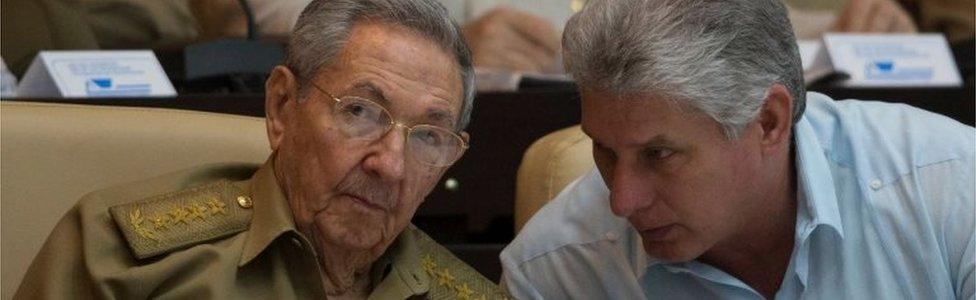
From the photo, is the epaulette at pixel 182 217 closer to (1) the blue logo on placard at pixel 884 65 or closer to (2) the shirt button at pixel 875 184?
(2) the shirt button at pixel 875 184

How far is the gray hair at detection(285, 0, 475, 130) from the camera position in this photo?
206cm

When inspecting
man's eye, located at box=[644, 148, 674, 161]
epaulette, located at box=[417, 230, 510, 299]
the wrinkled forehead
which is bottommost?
epaulette, located at box=[417, 230, 510, 299]

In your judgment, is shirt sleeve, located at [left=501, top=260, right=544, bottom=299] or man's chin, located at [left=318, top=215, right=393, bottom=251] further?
shirt sleeve, located at [left=501, top=260, right=544, bottom=299]

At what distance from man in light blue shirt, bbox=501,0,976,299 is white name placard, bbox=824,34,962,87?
1262mm

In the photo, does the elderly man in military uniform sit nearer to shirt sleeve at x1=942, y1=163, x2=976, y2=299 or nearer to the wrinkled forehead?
the wrinkled forehead

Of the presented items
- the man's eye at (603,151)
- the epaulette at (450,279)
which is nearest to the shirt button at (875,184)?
the man's eye at (603,151)

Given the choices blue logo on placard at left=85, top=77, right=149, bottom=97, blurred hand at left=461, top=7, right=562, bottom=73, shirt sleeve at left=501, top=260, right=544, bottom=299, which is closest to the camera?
shirt sleeve at left=501, top=260, right=544, bottom=299

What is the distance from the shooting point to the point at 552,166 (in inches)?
96.3

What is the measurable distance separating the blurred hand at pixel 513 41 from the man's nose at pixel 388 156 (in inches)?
70.4

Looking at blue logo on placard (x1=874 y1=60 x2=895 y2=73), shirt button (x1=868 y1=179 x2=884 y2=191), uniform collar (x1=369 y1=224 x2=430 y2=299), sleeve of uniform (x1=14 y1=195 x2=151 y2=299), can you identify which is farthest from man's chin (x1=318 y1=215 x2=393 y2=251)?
blue logo on placard (x1=874 y1=60 x2=895 y2=73)

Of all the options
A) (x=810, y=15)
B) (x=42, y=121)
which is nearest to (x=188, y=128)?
(x=42, y=121)

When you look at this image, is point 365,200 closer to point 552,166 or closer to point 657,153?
point 657,153

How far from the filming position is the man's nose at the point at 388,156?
202 centimetres

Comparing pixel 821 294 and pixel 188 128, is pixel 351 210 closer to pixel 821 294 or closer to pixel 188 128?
pixel 188 128
